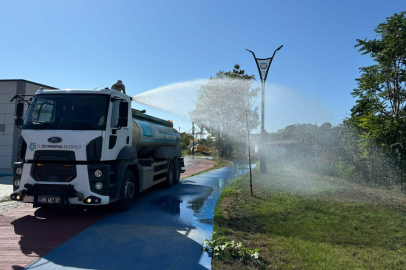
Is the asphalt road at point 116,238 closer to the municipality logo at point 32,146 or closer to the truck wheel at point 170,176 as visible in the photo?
the municipality logo at point 32,146

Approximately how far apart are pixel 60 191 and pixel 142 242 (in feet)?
7.32

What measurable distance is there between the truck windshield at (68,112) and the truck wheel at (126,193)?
5.14ft

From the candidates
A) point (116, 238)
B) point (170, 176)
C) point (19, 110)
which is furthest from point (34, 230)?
point (170, 176)

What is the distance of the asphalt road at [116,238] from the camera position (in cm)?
437

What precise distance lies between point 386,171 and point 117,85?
37.1 ft

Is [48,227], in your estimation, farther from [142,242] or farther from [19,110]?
[19,110]

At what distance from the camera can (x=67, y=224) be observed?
20.5 ft

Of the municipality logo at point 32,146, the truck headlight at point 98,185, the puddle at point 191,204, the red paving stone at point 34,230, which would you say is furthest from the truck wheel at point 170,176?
the municipality logo at point 32,146

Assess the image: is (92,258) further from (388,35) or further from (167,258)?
(388,35)

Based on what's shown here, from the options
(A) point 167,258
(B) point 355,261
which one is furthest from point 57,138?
(B) point 355,261

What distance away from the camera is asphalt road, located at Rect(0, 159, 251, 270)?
437 centimetres

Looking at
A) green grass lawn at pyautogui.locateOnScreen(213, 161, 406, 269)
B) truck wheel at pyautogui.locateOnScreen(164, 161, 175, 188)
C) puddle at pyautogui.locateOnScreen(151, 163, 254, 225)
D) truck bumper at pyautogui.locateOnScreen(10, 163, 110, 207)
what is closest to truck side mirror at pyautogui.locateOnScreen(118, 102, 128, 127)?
truck bumper at pyautogui.locateOnScreen(10, 163, 110, 207)

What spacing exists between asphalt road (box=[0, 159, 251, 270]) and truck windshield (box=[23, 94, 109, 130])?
2.06m

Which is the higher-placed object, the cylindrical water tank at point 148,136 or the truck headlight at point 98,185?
the cylindrical water tank at point 148,136
